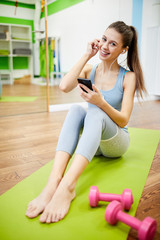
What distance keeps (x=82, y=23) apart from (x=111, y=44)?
7.65 feet

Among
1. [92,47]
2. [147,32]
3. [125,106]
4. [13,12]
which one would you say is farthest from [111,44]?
[147,32]

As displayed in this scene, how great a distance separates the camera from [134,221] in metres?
0.77

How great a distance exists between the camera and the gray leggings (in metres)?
1.02

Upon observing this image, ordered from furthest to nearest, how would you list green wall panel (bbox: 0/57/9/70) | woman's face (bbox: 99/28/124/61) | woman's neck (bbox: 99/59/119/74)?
green wall panel (bbox: 0/57/9/70) < woman's neck (bbox: 99/59/119/74) < woman's face (bbox: 99/28/124/61)

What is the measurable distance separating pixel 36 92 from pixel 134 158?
91.5 inches

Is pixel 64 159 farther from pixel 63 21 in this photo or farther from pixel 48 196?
pixel 63 21

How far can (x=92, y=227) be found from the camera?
840 mm

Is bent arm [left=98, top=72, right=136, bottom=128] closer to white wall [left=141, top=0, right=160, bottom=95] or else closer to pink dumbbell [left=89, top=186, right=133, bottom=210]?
pink dumbbell [left=89, top=186, right=133, bottom=210]

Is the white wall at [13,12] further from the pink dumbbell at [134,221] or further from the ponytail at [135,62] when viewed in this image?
the pink dumbbell at [134,221]

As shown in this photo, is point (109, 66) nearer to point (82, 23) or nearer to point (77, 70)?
point (77, 70)

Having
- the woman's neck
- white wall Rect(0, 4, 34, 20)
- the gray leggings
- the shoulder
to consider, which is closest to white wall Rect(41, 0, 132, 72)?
white wall Rect(0, 4, 34, 20)

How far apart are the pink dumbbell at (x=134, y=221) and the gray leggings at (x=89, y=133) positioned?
0.26 metres

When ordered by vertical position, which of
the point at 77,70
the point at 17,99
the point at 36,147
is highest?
the point at 77,70

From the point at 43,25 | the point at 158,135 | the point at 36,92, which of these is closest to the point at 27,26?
the point at 43,25
